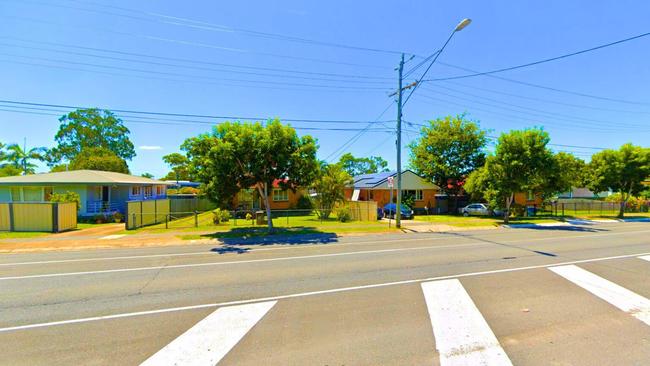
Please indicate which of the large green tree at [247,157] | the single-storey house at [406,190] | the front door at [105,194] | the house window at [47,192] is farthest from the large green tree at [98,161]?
the large green tree at [247,157]

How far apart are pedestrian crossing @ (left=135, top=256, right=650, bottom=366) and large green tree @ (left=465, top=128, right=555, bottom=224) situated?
744 inches

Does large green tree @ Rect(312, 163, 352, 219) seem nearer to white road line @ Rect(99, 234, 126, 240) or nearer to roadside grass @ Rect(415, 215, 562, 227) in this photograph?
roadside grass @ Rect(415, 215, 562, 227)

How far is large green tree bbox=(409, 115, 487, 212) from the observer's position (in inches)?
1406

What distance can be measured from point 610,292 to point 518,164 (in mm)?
19223

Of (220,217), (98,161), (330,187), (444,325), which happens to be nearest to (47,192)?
(220,217)

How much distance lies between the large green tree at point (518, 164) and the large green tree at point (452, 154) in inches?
421

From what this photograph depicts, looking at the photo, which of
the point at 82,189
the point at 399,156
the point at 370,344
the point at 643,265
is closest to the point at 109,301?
the point at 370,344

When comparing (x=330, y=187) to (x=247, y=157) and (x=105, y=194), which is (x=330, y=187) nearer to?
(x=247, y=157)

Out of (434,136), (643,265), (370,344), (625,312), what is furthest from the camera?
(434,136)

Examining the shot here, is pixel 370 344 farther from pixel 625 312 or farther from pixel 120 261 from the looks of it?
pixel 120 261

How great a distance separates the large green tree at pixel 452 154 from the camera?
35719 mm

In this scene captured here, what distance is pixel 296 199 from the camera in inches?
1266

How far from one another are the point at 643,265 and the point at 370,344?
9707 millimetres

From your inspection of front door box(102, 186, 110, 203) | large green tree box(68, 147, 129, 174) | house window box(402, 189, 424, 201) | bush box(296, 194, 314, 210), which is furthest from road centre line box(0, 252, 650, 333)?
large green tree box(68, 147, 129, 174)
